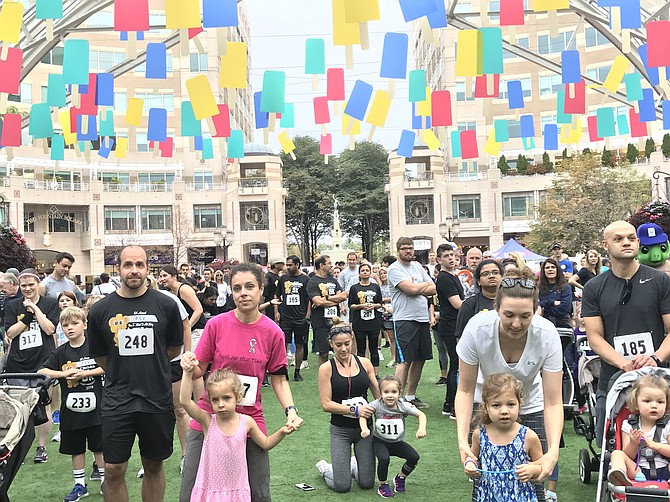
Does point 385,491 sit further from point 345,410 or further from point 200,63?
point 200,63

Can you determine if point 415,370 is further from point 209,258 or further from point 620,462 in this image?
point 209,258

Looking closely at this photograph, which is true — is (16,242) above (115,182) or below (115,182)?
below

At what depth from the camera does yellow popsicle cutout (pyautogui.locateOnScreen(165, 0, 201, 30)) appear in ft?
26.7

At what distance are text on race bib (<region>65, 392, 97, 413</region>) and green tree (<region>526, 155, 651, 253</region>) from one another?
109 ft

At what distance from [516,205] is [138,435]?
168 ft

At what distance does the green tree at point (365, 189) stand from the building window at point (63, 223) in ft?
68.1

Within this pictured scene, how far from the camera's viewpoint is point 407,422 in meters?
8.33

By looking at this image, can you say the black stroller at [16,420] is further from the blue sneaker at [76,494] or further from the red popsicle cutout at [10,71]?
the red popsicle cutout at [10,71]

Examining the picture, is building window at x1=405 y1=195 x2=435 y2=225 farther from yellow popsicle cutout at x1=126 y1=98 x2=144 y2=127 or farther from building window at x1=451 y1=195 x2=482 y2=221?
yellow popsicle cutout at x1=126 y1=98 x2=144 y2=127

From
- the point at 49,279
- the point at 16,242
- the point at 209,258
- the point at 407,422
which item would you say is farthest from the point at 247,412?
the point at 209,258

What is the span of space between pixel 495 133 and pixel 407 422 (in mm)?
6372

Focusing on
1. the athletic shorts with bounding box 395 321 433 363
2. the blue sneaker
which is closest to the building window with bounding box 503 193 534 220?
the athletic shorts with bounding box 395 321 433 363

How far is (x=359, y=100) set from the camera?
11.5 meters

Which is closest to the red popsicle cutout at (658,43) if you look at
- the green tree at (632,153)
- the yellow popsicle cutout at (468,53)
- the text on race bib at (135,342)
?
the yellow popsicle cutout at (468,53)
